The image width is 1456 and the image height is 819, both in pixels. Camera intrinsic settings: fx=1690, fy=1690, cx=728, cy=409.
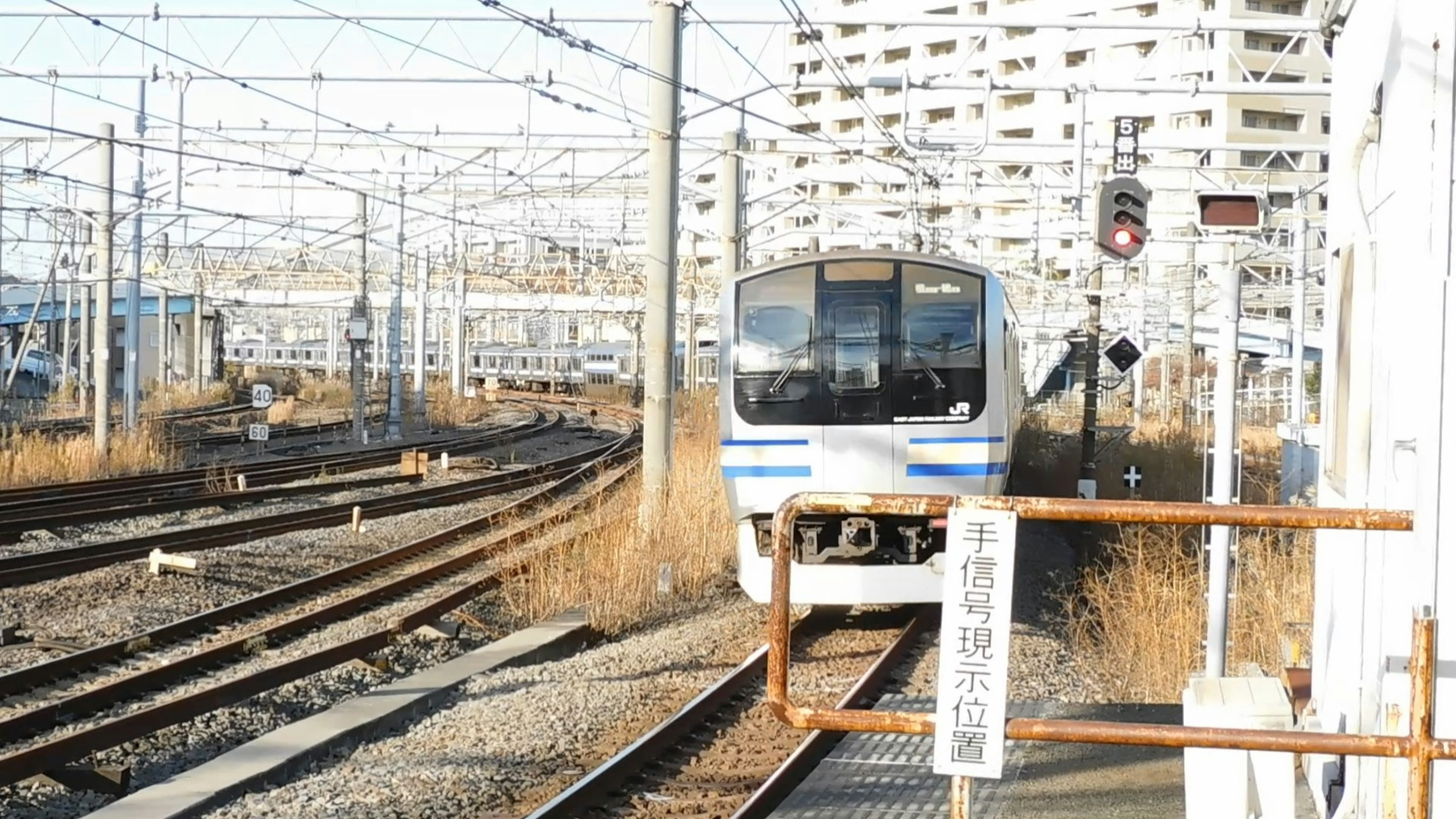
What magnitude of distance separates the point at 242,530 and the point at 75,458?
8.73 m

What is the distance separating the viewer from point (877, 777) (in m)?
7.64

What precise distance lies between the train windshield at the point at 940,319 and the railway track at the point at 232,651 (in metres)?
3.81

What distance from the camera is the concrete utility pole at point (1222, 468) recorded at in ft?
23.9

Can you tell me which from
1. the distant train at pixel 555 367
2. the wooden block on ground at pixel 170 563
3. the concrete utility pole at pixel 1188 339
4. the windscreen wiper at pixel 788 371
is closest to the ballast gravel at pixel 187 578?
the wooden block on ground at pixel 170 563

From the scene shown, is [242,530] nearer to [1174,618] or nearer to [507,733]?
[507,733]

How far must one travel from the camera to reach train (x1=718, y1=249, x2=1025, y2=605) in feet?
39.5

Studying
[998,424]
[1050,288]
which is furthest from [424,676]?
[1050,288]

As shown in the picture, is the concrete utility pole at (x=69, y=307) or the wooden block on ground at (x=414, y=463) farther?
the concrete utility pole at (x=69, y=307)

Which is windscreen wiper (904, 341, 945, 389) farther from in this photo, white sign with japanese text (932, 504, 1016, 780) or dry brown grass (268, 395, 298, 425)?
dry brown grass (268, 395, 298, 425)

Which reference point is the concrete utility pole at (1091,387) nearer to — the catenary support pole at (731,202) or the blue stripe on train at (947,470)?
the catenary support pole at (731,202)

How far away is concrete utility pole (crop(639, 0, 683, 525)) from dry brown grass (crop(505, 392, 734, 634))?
0.37 meters

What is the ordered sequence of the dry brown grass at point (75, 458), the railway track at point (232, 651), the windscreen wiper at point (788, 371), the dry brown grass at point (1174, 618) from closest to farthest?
the railway track at point (232, 651) < the dry brown grass at point (1174, 618) < the windscreen wiper at point (788, 371) < the dry brown grass at point (75, 458)

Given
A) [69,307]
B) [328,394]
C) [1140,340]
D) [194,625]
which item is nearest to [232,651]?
[194,625]

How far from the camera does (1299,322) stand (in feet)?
68.8
